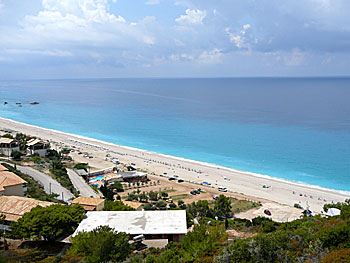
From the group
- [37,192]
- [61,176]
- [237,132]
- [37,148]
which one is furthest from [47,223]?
[237,132]

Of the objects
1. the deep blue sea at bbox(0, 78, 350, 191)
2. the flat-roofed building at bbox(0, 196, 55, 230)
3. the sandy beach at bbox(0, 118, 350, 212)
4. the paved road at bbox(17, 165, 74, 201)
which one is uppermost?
the flat-roofed building at bbox(0, 196, 55, 230)

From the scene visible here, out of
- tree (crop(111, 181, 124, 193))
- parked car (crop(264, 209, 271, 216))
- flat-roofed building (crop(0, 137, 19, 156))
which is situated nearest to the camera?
parked car (crop(264, 209, 271, 216))

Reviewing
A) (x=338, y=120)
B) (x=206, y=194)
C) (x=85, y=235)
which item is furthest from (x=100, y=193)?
(x=338, y=120)

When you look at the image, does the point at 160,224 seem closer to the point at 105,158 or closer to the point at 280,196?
the point at 280,196

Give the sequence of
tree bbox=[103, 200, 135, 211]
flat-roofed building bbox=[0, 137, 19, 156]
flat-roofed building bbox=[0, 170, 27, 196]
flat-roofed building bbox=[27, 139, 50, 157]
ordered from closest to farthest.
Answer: tree bbox=[103, 200, 135, 211] → flat-roofed building bbox=[0, 170, 27, 196] → flat-roofed building bbox=[0, 137, 19, 156] → flat-roofed building bbox=[27, 139, 50, 157]

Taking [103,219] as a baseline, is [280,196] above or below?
below

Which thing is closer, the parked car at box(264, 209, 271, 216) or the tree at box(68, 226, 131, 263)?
the tree at box(68, 226, 131, 263)

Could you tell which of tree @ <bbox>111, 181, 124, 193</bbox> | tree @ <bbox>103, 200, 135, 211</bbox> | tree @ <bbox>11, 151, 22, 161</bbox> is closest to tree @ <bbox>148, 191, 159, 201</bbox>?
tree @ <bbox>111, 181, 124, 193</bbox>

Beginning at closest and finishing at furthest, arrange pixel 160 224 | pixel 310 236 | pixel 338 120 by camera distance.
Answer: pixel 310 236 < pixel 160 224 < pixel 338 120

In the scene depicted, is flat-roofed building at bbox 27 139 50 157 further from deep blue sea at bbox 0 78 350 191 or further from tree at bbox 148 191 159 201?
deep blue sea at bbox 0 78 350 191
